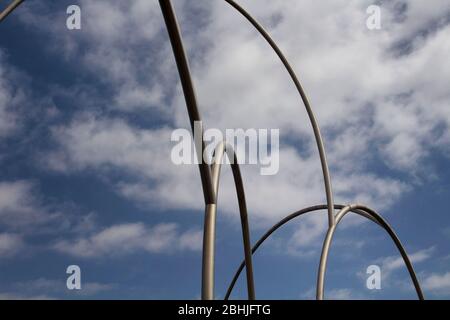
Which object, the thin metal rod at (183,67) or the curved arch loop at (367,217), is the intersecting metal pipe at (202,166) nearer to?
the thin metal rod at (183,67)

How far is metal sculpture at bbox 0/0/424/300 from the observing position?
701 inches

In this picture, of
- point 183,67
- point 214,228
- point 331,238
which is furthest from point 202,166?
point 331,238

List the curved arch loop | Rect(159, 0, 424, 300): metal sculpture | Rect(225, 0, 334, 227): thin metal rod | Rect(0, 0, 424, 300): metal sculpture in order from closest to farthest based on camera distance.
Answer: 1. Rect(159, 0, 424, 300): metal sculpture
2. Rect(0, 0, 424, 300): metal sculpture
3. Rect(225, 0, 334, 227): thin metal rod
4. the curved arch loop

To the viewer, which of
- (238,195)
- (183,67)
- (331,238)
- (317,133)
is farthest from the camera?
(317,133)

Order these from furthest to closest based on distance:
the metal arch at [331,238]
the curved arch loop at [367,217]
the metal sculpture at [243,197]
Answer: the curved arch loop at [367,217], the metal arch at [331,238], the metal sculpture at [243,197]

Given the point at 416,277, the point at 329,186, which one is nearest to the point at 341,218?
the point at 329,186

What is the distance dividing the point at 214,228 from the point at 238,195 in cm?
1050

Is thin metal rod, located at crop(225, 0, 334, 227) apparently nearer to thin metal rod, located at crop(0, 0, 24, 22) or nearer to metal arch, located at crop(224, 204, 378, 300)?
metal arch, located at crop(224, 204, 378, 300)

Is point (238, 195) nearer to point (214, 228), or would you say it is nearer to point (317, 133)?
point (317, 133)

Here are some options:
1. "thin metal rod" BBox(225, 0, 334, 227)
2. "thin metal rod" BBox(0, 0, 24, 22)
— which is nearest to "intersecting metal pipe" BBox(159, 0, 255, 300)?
"thin metal rod" BBox(0, 0, 24, 22)

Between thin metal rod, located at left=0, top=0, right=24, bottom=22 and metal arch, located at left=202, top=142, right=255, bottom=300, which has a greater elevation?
thin metal rod, located at left=0, top=0, right=24, bottom=22

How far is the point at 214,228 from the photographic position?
61.8 feet

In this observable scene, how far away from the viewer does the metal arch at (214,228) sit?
698 inches

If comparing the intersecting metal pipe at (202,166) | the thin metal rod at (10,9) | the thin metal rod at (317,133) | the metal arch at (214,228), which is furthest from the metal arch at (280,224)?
the thin metal rod at (10,9)
